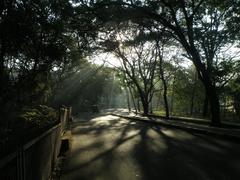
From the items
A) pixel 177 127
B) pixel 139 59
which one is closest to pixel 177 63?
pixel 139 59

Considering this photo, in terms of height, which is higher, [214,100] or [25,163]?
[214,100]

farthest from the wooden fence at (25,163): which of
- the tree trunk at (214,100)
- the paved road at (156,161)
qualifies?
the tree trunk at (214,100)

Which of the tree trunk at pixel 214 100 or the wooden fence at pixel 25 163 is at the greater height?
the tree trunk at pixel 214 100

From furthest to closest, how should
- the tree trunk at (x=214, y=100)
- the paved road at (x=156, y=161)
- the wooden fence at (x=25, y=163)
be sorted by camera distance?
the tree trunk at (x=214, y=100)
the paved road at (x=156, y=161)
the wooden fence at (x=25, y=163)

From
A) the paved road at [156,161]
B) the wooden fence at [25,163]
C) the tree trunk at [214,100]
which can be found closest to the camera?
the wooden fence at [25,163]

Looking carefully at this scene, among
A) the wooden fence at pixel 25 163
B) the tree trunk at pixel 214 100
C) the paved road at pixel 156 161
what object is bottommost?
the paved road at pixel 156 161

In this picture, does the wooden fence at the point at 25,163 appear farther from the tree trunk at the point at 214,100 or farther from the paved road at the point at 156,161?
the tree trunk at the point at 214,100

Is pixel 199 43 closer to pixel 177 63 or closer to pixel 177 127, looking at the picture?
pixel 177 63

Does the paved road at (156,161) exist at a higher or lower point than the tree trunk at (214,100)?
lower

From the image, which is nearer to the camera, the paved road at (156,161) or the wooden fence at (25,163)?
the wooden fence at (25,163)

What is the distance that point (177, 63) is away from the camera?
4219 cm

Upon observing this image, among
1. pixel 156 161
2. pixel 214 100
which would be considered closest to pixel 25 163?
pixel 156 161

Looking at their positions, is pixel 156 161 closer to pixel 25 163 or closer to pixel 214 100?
pixel 25 163

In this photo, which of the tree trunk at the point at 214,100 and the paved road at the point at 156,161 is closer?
the paved road at the point at 156,161
